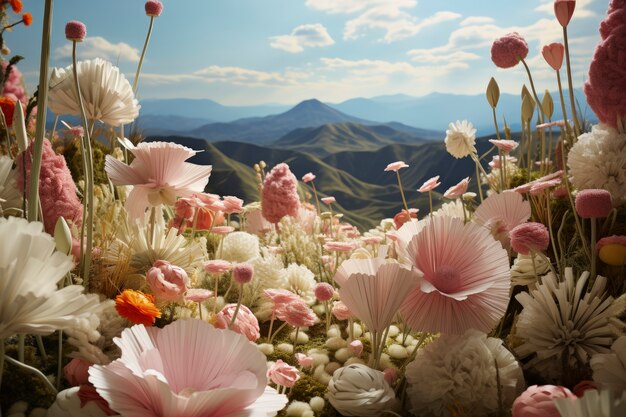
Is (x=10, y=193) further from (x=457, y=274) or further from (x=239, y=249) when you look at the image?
(x=457, y=274)

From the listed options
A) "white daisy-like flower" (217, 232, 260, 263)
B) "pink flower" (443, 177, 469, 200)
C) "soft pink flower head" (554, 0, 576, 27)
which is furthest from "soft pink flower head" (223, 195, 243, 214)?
"soft pink flower head" (554, 0, 576, 27)

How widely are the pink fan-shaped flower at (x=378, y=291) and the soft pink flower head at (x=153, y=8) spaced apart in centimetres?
85

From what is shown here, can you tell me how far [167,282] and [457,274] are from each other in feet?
1.86

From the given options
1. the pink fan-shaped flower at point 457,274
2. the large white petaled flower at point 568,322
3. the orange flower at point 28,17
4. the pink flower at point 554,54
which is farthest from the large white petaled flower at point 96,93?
the orange flower at point 28,17

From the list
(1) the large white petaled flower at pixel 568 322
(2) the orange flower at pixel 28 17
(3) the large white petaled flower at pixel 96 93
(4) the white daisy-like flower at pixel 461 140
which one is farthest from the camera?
(2) the orange flower at pixel 28 17

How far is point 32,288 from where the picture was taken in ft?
2.08

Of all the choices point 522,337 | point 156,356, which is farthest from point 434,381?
point 156,356

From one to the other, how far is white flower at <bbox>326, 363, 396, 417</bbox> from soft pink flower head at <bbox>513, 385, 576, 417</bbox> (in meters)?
0.29

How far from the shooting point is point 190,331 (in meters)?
0.81

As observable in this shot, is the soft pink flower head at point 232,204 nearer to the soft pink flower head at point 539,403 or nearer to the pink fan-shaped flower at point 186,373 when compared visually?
the pink fan-shaped flower at point 186,373

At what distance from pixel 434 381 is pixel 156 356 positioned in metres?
0.52

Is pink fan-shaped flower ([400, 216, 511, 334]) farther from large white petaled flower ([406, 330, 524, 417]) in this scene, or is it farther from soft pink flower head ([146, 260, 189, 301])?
soft pink flower head ([146, 260, 189, 301])

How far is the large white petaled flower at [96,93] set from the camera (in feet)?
3.84

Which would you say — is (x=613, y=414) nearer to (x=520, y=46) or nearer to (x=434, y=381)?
(x=434, y=381)
